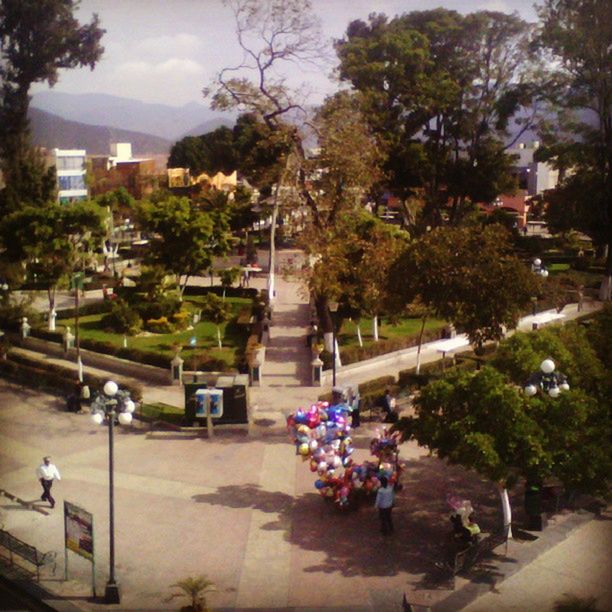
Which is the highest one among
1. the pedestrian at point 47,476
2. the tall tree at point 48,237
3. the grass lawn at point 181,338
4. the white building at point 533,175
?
the white building at point 533,175

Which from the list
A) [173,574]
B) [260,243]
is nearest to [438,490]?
[173,574]

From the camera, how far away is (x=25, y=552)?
8.30m

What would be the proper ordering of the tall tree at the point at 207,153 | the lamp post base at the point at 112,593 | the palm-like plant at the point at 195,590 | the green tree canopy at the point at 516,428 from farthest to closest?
the tall tree at the point at 207,153, the green tree canopy at the point at 516,428, the lamp post base at the point at 112,593, the palm-like plant at the point at 195,590

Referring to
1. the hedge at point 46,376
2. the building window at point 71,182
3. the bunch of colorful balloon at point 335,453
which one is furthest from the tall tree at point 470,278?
the building window at point 71,182

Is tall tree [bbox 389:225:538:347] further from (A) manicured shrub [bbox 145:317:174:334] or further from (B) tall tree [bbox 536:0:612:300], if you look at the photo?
(B) tall tree [bbox 536:0:612:300]

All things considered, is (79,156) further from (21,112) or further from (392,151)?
(392,151)

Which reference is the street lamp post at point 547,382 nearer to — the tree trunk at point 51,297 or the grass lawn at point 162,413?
the grass lawn at point 162,413

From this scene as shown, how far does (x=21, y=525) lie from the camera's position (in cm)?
934

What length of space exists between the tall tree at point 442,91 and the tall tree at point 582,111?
104 centimetres

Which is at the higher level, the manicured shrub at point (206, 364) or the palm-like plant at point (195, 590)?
the manicured shrub at point (206, 364)

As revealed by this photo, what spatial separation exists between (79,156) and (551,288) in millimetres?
11306

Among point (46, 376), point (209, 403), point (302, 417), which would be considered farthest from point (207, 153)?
point (302, 417)

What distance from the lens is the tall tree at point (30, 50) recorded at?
41.1 ft

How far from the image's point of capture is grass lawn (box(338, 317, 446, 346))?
17.0 m
